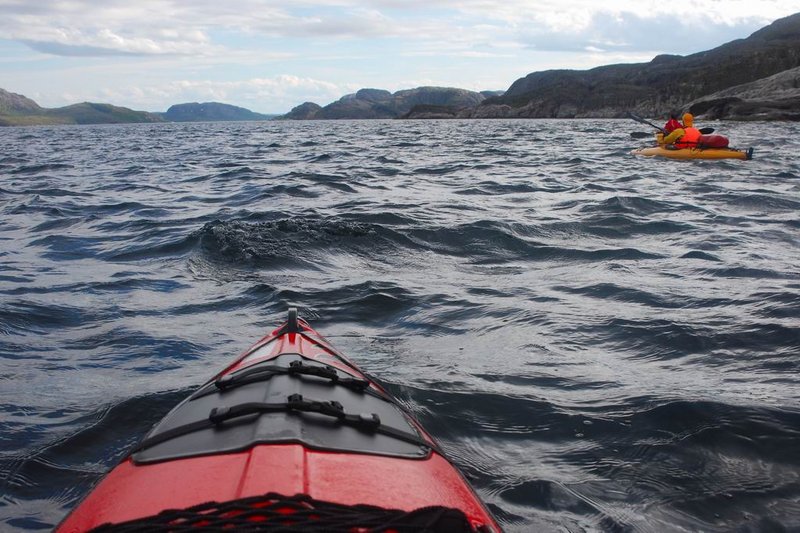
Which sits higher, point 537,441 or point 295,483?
point 295,483

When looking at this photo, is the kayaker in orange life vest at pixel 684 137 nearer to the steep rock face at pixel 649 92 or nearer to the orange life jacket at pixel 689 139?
the orange life jacket at pixel 689 139

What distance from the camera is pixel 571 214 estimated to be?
40.1ft

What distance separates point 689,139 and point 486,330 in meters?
17.1

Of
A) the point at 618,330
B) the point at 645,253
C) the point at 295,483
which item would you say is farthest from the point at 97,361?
the point at 645,253

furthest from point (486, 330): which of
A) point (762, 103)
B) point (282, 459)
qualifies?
point (762, 103)

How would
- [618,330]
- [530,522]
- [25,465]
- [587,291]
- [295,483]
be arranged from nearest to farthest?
[295,483] < [530,522] < [25,465] < [618,330] < [587,291]

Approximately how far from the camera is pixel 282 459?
2.25 meters

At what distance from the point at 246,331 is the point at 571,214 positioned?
7.59 meters

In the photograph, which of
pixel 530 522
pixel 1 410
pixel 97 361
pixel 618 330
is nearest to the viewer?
pixel 530 522

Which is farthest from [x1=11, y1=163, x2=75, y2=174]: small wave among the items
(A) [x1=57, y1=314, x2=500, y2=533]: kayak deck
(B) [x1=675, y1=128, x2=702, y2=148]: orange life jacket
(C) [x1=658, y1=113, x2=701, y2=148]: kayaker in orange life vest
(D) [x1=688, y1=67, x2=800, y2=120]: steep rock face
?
(D) [x1=688, y1=67, x2=800, y2=120]: steep rock face

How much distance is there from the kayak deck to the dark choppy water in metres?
1.07

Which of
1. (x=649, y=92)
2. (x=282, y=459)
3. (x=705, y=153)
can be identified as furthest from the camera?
(x=649, y=92)

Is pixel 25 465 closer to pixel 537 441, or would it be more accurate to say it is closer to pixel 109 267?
pixel 537 441

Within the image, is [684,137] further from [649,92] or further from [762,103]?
[649,92]
